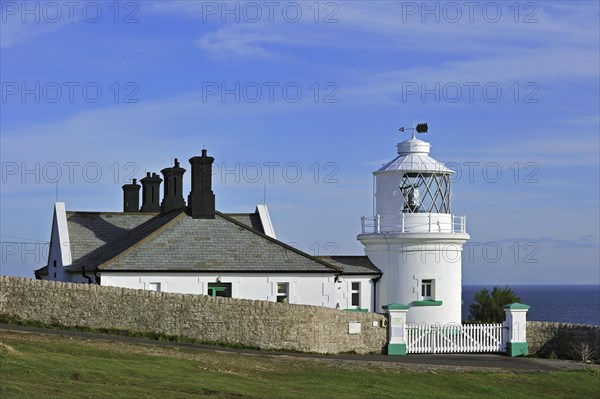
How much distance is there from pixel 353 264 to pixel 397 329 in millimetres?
4489

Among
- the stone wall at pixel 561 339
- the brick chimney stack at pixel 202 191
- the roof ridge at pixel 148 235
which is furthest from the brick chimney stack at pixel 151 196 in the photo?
the stone wall at pixel 561 339

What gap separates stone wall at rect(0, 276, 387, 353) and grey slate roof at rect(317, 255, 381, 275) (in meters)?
4.86

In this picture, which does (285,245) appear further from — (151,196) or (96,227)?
(151,196)

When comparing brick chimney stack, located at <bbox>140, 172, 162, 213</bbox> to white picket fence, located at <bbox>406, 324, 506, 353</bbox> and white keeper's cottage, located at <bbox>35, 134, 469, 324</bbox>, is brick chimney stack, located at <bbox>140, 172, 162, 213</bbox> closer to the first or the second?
white keeper's cottage, located at <bbox>35, 134, 469, 324</bbox>

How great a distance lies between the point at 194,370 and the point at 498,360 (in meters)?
11.5

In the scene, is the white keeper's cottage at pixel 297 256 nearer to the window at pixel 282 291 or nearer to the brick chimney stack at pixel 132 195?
the window at pixel 282 291

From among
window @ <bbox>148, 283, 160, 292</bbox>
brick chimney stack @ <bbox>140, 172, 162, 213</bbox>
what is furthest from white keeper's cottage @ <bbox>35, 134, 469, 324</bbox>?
brick chimney stack @ <bbox>140, 172, 162, 213</bbox>

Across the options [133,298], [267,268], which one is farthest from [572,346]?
[133,298]

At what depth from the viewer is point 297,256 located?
34.4m

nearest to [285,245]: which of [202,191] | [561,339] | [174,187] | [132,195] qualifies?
[202,191]

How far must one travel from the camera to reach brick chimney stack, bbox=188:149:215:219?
35594mm

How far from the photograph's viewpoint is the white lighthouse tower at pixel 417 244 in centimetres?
3478

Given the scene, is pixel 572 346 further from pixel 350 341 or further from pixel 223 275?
pixel 223 275

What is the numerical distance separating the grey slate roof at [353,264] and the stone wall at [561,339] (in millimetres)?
5542
